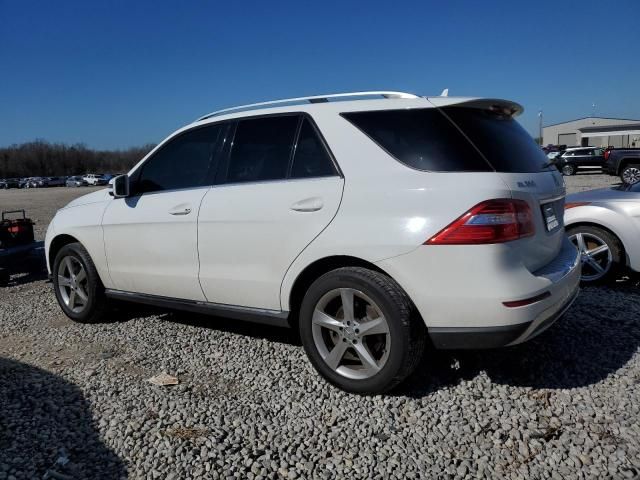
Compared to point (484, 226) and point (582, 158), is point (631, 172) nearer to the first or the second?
point (582, 158)

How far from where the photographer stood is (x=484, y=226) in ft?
9.01

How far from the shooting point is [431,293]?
2861 mm

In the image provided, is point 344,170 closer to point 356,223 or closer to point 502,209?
point 356,223

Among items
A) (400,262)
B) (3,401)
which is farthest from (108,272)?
(400,262)

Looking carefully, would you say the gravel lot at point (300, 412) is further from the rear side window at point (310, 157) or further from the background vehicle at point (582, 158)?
the background vehicle at point (582, 158)

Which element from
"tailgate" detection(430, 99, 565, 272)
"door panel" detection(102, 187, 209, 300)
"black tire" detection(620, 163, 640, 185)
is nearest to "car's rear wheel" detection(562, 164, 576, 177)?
"black tire" detection(620, 163, 640, 185)

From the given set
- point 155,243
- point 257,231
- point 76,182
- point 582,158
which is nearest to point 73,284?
point 155,243

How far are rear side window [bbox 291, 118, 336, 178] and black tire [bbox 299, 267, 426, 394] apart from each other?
680mm

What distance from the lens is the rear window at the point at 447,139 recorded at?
9.68 feet

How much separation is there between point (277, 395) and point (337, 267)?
0.91m

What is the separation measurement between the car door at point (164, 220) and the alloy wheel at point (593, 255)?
4098 millimetres

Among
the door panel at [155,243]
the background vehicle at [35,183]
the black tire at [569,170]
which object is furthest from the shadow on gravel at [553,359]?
the background vehicle at [35,183]

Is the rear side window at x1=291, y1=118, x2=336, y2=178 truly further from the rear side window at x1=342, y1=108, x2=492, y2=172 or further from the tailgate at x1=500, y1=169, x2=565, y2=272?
the tailgate at x1=500, y1=169, x2=565, y2=272

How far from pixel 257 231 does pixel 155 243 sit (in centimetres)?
112
